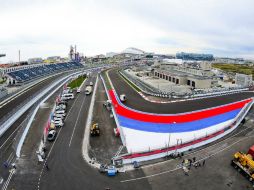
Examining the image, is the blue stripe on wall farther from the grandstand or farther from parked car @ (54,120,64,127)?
the grandstand

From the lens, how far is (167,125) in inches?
1533

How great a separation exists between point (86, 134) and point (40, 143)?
702 cm

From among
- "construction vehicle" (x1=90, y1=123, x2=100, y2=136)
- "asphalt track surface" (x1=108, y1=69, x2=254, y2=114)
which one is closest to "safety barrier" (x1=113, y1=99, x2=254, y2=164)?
"construction vehicle" (x1=90, y1=123, x2=100, y2=136)

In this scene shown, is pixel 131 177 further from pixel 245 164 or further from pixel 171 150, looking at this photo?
pixel 245 164

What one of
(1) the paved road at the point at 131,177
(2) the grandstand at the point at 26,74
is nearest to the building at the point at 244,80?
(1) the paved road at the point at 131,177

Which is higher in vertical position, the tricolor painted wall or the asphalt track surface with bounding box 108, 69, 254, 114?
the asphalt track surface with bounding box 108, 69, 254, 114

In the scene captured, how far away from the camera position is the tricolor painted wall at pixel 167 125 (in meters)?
34.0

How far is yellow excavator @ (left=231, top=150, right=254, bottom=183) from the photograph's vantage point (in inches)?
1043

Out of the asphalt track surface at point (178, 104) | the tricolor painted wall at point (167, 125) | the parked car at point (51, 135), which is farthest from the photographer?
the asphalt track surface at point (178, 104)

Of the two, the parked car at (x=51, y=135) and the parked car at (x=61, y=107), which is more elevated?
the parked car at (x=61, y=107)

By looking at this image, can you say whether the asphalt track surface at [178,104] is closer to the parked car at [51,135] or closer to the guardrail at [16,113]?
the parked car at [51,135]

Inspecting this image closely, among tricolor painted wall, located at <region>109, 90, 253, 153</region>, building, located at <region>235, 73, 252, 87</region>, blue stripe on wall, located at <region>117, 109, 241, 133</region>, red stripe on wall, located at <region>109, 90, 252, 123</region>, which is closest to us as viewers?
tricolor painted wall, located at <region>109, 90, 253, 153</region>

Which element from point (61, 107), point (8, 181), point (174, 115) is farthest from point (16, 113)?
point (174, 115)

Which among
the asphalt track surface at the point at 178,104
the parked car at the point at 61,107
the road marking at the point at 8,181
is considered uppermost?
the asphalt track surface at the point at 178,104
